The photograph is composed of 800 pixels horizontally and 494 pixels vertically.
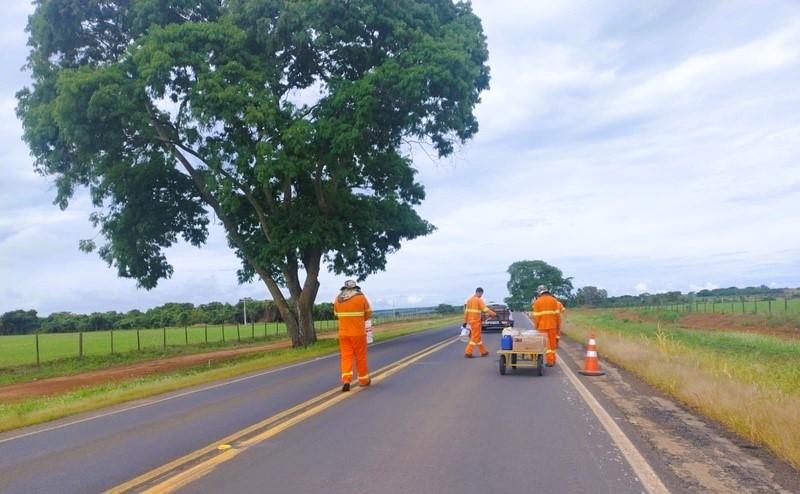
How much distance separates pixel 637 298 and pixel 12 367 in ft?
379

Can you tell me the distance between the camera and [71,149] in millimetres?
28609

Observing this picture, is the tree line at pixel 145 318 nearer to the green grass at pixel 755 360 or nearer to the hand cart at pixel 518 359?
the green grass at pixel 755 360

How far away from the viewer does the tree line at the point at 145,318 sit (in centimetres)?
8550

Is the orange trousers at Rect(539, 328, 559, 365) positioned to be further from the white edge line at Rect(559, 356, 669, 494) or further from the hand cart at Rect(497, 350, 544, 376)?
the white edge line at Rect(559, 356, 669, 494)

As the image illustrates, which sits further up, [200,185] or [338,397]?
[200,185]

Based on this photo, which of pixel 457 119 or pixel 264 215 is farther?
pixel 264 215

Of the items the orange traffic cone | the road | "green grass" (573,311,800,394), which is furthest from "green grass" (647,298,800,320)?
the road

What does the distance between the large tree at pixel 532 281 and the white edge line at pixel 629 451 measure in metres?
146

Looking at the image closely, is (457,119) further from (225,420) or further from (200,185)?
(225,420)

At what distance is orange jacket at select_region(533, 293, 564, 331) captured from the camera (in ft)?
53.3

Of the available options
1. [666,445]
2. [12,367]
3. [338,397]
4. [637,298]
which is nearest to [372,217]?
[12,367]

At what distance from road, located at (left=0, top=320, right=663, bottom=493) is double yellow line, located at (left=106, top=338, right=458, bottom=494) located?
2 cm

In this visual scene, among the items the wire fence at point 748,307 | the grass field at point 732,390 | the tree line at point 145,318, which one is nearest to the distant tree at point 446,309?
the tree line at point 145,318

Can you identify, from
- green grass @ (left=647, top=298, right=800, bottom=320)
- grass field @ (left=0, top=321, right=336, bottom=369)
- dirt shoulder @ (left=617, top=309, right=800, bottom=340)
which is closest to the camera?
grass field @ (left=0, top=321, right=336, bottom=369)
